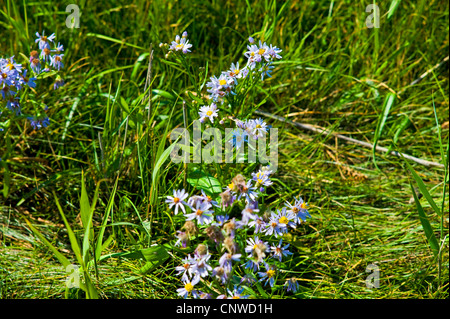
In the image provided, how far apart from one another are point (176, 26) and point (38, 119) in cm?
89

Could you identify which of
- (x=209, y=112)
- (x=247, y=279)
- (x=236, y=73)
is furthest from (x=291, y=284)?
(x=236, y=73)

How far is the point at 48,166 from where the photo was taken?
1797mm

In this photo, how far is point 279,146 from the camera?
2.03m

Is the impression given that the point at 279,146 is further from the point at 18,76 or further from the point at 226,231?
the point at 18,76

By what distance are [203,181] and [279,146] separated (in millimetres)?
563

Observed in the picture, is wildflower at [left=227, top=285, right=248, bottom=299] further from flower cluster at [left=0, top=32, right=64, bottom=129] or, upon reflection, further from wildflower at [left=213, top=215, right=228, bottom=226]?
flower cluster at [left=0, top=32, right=64, bottom=129]

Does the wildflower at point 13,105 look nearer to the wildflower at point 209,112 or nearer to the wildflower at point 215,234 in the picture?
the wildflower at point 209,112

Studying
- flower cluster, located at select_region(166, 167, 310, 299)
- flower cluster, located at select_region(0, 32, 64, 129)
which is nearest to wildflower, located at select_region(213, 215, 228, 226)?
flower cluster, located at select_region(166, 167, 310, 299)

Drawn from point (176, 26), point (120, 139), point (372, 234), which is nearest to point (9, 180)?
point (120, 139)

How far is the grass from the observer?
1.55 meters

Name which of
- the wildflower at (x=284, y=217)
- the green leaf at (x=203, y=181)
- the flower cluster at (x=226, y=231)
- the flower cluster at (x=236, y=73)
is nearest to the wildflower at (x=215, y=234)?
the flower cluster at (x=226, y=231)

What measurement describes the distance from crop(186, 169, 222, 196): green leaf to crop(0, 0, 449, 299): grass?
54 mm

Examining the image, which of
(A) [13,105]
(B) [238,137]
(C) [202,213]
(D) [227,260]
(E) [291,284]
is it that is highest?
(A) [13,105]
